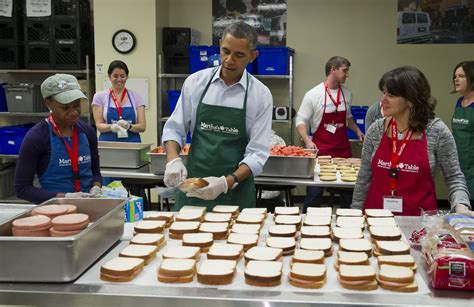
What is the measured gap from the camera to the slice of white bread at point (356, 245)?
1.73 metres

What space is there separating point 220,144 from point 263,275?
4.28ft

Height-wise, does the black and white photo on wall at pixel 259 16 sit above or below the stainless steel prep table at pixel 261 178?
above

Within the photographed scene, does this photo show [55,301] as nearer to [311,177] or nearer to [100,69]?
[311,177]

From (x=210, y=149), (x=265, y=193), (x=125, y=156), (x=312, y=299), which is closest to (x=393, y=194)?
(x=210, y=149)

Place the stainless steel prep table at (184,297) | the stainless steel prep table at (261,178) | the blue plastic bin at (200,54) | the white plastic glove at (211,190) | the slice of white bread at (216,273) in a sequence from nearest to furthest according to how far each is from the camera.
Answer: the stainless steel prep table at (184,297) < the slice of white bread at (216,273) < the white plastic glove at (211,190) < the stainless steel prep table at (261,178) < the blue plastic bin at (200,54)

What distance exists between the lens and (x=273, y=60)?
6164mm

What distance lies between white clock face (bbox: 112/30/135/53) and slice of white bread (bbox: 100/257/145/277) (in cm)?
504

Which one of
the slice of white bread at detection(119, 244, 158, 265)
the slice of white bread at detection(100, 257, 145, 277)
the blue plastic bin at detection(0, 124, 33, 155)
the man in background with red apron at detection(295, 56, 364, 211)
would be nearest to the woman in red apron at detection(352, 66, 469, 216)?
the slice of white bread at detection(119, 244, 158, 265)

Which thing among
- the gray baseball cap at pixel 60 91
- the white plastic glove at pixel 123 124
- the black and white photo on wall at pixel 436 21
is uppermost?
the black and white photo on wall at pixel 436 21

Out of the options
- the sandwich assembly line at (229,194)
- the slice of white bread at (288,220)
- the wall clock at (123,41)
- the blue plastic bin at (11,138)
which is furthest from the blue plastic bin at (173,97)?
the slice of white bread at (288,220)

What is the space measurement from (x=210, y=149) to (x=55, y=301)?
1.41m

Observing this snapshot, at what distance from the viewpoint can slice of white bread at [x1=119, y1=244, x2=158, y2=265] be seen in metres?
1.65

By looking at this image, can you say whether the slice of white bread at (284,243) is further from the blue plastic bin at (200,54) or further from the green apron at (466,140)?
the blue plastic bin at (200,54)

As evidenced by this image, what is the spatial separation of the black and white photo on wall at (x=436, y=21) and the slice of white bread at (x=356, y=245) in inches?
216
